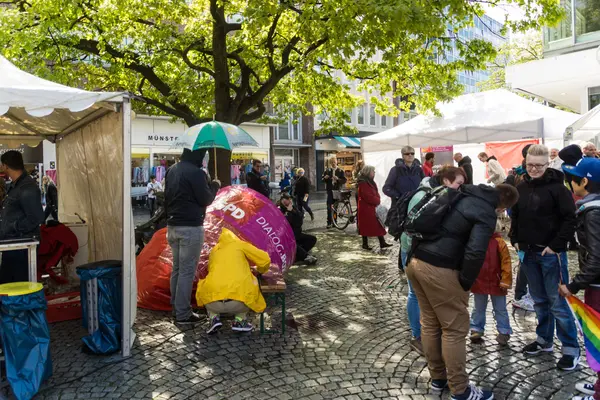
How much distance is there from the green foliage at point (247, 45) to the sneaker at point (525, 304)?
4147mm

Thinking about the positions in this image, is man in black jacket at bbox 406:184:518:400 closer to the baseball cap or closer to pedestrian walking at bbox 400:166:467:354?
pedestrian walking at bbox 400:166:467:354

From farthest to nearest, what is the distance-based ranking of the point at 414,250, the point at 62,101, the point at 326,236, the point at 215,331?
the point at 326,236 → the point at 215,331 → the point at 62,101 → the point at 414,250

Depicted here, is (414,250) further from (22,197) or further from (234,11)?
(234,11)

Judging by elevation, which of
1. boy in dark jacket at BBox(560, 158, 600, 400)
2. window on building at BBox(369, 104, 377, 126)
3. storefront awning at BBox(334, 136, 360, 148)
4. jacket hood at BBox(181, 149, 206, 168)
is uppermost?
window on building at BBox(369, 104, 377, 126)

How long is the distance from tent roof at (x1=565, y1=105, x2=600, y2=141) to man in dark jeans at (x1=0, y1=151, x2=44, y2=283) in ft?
27.9

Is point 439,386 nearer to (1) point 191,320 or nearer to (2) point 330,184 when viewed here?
(1) point 191,320

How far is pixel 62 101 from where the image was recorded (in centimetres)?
387

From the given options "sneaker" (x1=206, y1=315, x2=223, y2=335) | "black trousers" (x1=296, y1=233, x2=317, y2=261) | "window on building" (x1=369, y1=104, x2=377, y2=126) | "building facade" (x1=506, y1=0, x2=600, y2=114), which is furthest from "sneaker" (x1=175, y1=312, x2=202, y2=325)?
"window on building" (x1=369, y1=104, x2=377, y2=126)

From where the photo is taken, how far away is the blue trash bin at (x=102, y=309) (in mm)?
4410

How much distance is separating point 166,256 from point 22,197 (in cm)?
178

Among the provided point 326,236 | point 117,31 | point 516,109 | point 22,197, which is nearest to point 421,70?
point 516,109

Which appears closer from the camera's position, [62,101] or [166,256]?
[62,101]

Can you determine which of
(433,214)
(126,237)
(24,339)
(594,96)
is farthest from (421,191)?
(594,96)

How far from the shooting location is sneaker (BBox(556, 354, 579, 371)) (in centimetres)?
389
